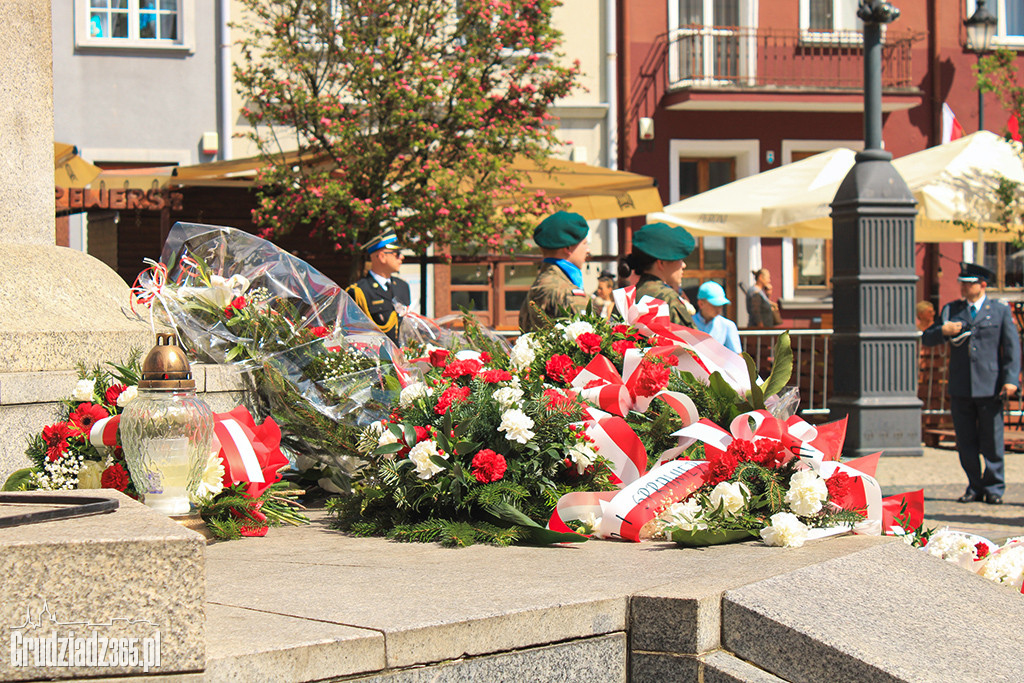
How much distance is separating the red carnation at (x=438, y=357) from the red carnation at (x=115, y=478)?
1.56 meters

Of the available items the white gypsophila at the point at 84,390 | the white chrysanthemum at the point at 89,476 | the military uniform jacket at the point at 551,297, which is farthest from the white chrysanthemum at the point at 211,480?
the military uniform jacket at the point at 551,297

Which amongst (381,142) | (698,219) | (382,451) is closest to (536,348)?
(382,451)

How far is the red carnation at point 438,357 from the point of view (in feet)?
16.6

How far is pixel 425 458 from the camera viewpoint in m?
4.02

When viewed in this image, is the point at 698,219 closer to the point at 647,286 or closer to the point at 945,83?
the point at 647,286

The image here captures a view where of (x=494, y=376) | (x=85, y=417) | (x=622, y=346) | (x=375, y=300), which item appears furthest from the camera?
(x=375, y=300)

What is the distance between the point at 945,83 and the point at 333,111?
14.5m

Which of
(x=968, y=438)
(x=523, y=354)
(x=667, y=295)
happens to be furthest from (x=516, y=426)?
(x=968, y=438)

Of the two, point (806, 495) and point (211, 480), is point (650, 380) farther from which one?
point (211, 480)

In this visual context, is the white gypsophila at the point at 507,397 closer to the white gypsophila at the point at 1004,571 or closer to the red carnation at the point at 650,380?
the red carnation at the point at 650,380

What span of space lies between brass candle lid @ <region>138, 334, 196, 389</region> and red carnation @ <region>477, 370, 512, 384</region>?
1.18m

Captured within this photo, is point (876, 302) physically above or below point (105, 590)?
above

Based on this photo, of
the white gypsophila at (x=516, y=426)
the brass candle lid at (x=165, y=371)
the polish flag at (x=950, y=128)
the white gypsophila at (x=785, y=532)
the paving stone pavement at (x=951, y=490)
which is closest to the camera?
the brass candle lid at (x=165, y=371)

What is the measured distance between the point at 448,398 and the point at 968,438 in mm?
6336
